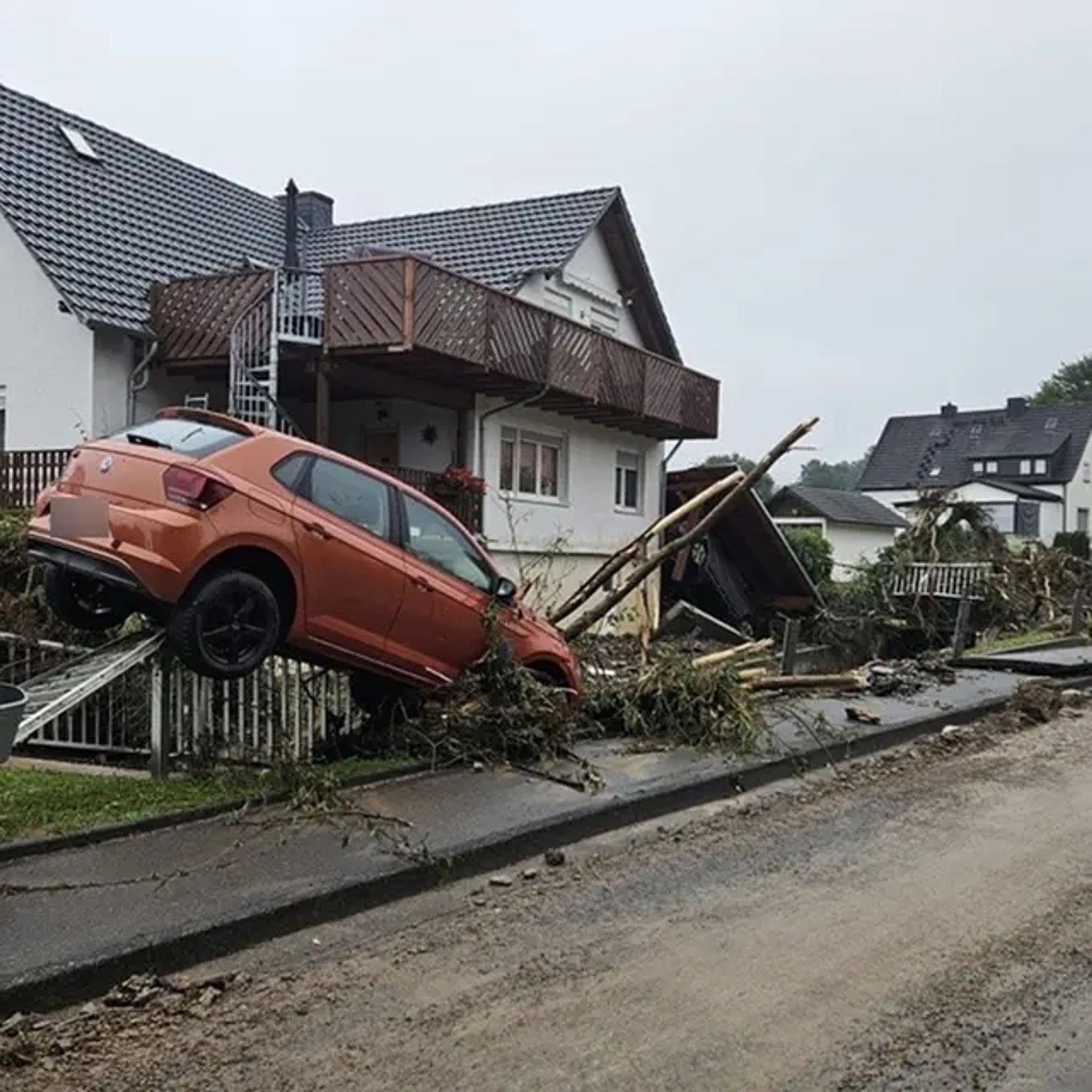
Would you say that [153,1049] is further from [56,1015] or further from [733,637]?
[733,637]

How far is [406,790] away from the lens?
7.50 metres

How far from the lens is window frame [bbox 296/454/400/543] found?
726 cm

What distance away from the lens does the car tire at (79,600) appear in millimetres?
7294

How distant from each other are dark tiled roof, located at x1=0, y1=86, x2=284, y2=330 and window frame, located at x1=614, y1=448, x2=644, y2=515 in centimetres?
799

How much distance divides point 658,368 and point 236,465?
1567 centimetres

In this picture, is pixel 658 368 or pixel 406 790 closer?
pixel 406 790

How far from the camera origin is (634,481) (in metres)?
24.1

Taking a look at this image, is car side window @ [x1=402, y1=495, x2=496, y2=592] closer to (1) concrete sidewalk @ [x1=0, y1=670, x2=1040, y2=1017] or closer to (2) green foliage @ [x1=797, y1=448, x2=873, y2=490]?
(1) concrete sidewalk @ [x1=0, y1=670, x2=1040, y2=1017]

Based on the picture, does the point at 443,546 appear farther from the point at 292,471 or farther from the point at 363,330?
the point at 363,330

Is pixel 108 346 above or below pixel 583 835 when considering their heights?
above

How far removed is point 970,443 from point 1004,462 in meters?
3.38

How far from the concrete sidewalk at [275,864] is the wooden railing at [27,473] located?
7999 mm

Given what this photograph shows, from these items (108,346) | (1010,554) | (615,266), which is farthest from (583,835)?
(1010,554)

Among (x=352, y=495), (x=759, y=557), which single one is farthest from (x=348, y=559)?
(x=759, y=557)
